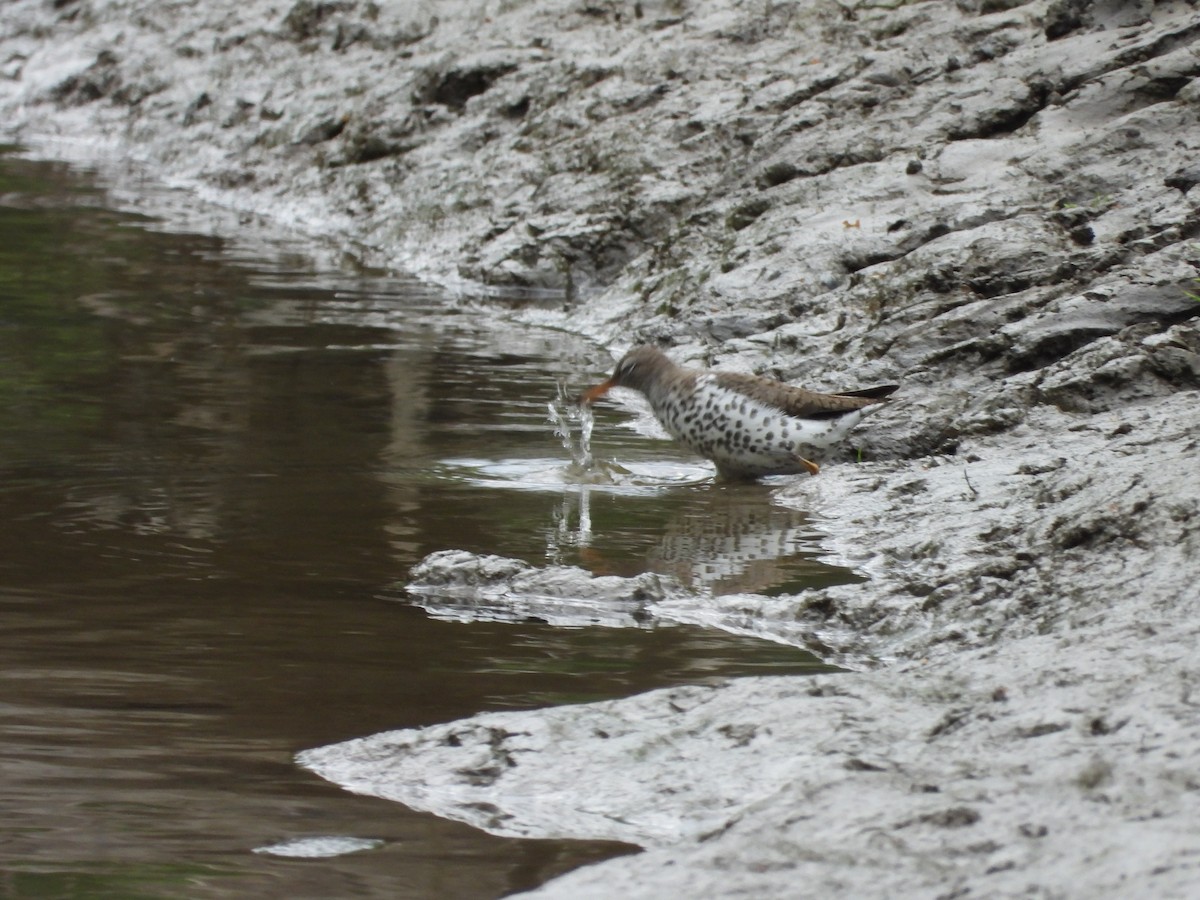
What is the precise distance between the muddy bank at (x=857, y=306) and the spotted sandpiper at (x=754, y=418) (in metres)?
0.23

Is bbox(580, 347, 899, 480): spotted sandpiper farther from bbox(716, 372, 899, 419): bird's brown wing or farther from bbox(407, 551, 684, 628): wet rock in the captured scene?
bbox(407, 551, 684, 628): wet rock

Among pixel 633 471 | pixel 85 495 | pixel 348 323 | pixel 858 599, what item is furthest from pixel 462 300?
pixel 858 599

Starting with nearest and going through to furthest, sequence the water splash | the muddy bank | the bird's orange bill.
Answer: the muddy bank → the water splash → the bird's orange bill

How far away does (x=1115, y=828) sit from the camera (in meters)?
3.06

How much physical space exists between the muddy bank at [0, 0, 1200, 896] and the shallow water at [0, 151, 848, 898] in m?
0.30

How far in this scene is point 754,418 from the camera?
25.6ft

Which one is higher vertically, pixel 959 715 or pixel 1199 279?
pixel 1199 279

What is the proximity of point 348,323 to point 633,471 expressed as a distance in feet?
14.3

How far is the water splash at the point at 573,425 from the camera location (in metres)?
8.15

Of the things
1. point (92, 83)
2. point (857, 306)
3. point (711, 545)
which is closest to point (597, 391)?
point (857, 306)

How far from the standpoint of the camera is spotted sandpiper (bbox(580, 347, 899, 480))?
7.81 metres

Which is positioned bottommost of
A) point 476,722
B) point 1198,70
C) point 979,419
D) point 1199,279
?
point 476,722

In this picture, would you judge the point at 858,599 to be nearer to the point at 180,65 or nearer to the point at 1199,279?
the point at 1199,279

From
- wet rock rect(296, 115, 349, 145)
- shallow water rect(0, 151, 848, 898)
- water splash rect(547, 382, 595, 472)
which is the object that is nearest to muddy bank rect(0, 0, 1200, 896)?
wet rock rect(296, 115, 349, 145)
